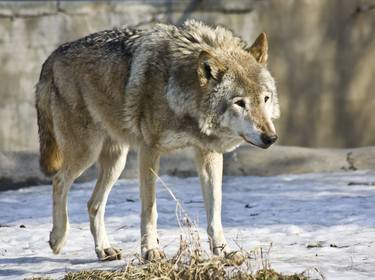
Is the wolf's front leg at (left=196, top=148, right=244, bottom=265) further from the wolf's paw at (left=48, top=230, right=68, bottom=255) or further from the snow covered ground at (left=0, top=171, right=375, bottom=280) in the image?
the wolf's paw at (left=48, top=230, right=68, bottom=255)

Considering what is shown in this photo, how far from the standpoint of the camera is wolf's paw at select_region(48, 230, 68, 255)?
6.32 metres

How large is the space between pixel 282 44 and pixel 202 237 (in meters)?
5.37

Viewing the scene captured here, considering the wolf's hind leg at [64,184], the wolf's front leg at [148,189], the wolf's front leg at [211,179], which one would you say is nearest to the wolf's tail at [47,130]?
the wolf's hind leg at [64,184]

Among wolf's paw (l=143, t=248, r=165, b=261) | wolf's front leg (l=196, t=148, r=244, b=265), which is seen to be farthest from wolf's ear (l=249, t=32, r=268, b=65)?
wolf's paw (l=143, t=248, r=165, b=261)

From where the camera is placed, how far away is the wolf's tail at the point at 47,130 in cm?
666

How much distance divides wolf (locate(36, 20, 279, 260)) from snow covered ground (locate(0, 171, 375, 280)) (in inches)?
13.3

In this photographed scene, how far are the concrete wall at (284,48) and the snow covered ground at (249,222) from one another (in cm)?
244

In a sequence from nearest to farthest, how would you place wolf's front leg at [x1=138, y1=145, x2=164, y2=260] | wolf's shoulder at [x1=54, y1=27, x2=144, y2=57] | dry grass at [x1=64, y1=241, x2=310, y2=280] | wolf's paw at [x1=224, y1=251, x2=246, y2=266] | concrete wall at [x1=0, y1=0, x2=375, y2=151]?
1. dry grass at [x1=64, y1=241, x2=310, y2=280]
2. wolf's paw at [x1=224, y1=251, x2=246, y2=266]
3. wolf's front leg at [x1=138, y1=145, x2=164, y2=260]
4. wolf's shoulder at [x1=54, y1=27, x2=144, y2=57]
5. concrete wall at [x1=0, y1=0, x2=375, y2=151]

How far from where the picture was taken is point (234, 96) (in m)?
5.60

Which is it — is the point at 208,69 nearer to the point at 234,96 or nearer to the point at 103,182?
the point at 234,96

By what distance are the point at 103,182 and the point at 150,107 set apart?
88 centimetres

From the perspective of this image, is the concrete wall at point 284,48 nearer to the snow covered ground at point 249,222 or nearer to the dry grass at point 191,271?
the snow covered ground at point 249,222

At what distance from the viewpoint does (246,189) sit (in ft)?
29.5

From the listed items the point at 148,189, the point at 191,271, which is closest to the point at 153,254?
the point at 148,189
